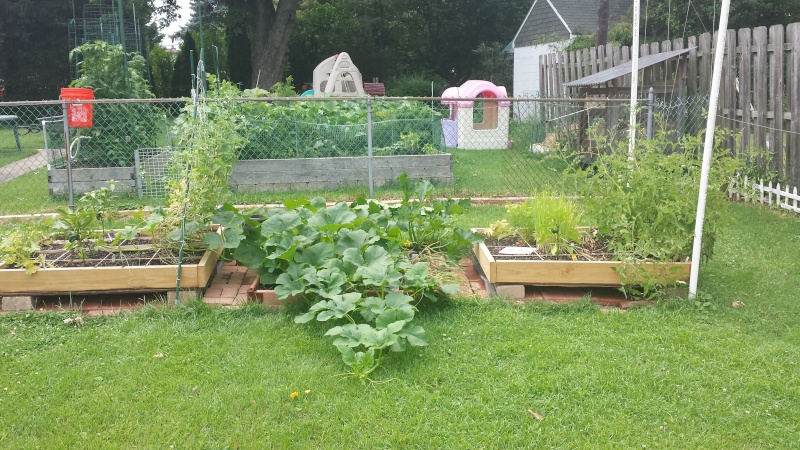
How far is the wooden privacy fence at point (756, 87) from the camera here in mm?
7090

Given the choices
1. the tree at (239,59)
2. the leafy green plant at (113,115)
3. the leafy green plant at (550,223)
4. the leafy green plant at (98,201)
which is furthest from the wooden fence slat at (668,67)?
the tree at (239,59)

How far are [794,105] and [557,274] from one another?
4.16 metres

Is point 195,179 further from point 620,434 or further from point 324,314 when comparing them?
point 620,434

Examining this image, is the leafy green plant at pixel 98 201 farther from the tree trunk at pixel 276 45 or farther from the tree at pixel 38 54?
the tree at pixel 38 54

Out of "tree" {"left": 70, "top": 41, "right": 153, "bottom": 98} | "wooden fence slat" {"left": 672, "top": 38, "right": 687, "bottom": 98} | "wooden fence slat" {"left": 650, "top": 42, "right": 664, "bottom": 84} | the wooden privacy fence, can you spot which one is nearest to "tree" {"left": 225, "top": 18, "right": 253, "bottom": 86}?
"tree" {"left": 70, "top": 41, "right": 153, "bottom": 98}

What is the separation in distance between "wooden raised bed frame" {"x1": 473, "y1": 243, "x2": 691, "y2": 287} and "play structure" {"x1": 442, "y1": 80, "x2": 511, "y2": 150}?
29.4 ft

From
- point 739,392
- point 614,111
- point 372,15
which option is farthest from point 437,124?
point 372,15

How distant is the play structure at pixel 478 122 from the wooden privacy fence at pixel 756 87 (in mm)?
4443

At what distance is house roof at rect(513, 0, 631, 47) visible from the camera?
2466 centimetres

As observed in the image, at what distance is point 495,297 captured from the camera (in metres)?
4.61

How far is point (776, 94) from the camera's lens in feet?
23.7

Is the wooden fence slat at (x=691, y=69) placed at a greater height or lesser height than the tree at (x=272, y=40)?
lesser

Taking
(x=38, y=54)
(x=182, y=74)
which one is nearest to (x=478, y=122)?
(x=182, y=74)

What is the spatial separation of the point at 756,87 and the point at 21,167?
11194mm
